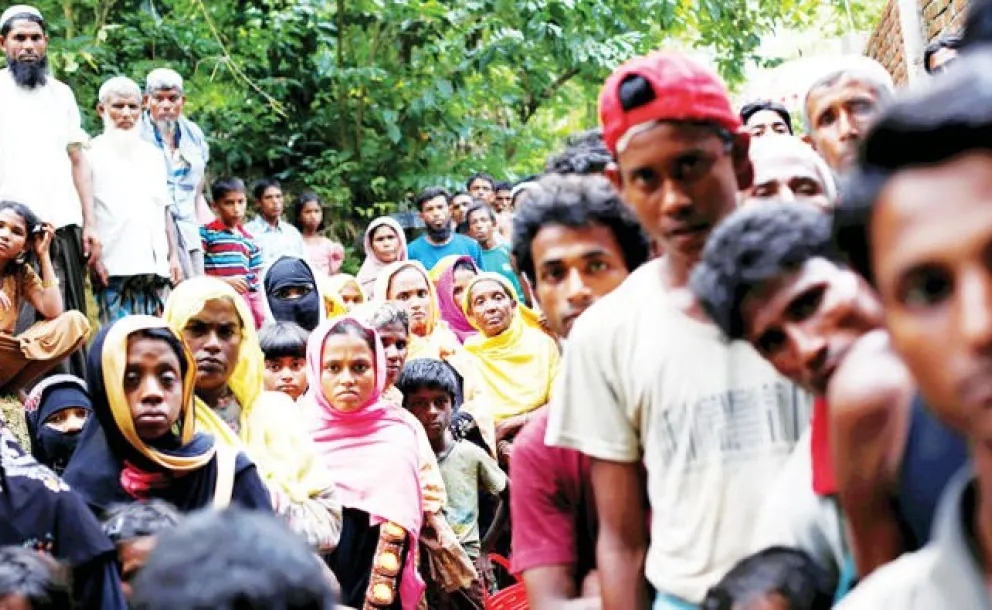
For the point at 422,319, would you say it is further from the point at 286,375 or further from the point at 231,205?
the point at 231,205

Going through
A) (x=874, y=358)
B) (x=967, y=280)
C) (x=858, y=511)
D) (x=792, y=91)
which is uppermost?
(x=792, y=91)

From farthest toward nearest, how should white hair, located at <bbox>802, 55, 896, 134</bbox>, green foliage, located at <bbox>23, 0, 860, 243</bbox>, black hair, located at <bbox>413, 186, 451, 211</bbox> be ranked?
green foliage, located at <bbox>23, 0, 860, 243</bbox> < black hair, located at <bbox>413, 186, 451, 211</bbox> < white hair, located at <bbox>802, 55, 896, 134</bbox>

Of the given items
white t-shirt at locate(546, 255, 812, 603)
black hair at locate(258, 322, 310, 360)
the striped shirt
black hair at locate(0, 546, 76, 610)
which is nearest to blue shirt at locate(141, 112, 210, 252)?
the striped shirt

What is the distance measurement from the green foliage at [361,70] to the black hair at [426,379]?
562 centimetres

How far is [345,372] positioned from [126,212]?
368 centimetres

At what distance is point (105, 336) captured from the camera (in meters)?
4.32

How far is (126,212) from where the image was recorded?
29.2 ft

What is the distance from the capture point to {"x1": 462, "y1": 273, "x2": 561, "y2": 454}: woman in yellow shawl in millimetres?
7777

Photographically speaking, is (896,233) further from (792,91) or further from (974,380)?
(792,91)

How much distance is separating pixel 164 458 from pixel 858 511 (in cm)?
270

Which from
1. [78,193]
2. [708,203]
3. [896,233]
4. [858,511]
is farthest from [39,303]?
[896,233]

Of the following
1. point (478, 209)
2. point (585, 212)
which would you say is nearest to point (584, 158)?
point (585, 212)

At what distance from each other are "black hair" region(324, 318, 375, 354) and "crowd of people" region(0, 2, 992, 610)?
0.01m

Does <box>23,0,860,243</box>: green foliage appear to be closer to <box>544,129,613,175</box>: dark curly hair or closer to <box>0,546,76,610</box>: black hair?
<box>544,129,613,175</box>: dark curly hair
